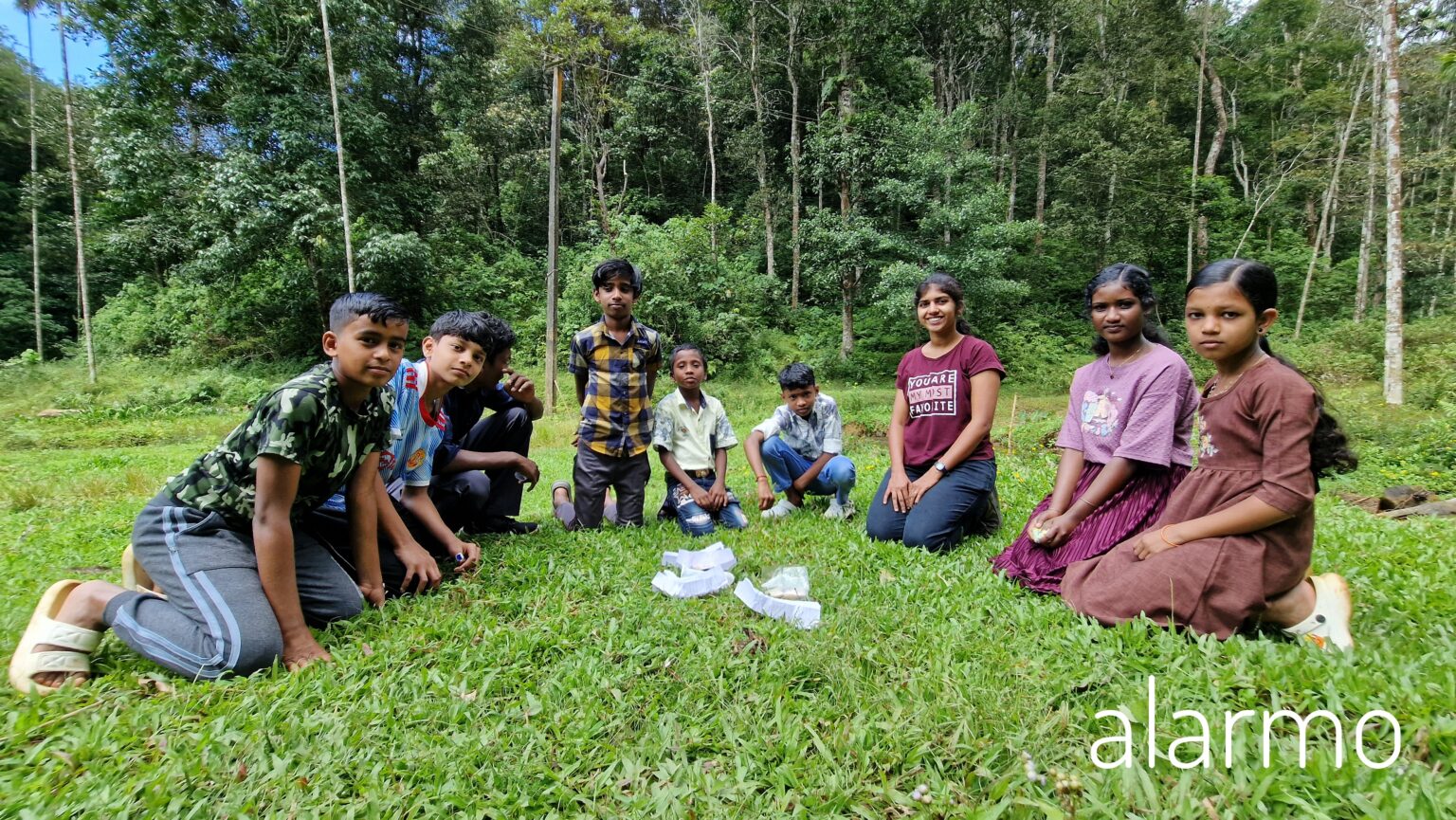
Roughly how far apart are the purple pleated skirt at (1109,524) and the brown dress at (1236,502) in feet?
1.33

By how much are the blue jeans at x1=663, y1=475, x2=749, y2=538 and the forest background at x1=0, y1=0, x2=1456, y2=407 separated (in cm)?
1391

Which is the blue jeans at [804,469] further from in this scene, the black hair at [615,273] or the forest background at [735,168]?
the forest background at [735,168]

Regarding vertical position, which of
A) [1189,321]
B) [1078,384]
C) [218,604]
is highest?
[1189,321]

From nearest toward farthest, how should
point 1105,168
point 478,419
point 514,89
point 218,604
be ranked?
point 218,604
point 478,419
point 1105,168
point 514,89

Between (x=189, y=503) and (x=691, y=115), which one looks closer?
(x=189, y=503)

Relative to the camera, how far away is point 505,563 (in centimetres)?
336

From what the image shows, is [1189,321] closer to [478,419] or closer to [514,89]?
[478,419]

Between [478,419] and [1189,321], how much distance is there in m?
3.87

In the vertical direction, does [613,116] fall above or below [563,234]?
above

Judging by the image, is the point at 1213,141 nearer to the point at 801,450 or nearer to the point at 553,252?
the point at 553,252

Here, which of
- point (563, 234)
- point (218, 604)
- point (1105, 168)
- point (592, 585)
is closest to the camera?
point (218, 604)

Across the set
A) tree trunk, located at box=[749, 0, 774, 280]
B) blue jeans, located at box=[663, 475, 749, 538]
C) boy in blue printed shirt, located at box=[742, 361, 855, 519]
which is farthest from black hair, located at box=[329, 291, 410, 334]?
tree trunk, located at box=[749, 0, 774, 280]

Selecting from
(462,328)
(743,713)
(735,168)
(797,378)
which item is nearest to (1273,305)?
(743,713)

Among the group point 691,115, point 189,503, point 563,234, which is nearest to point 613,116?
point 691,115
